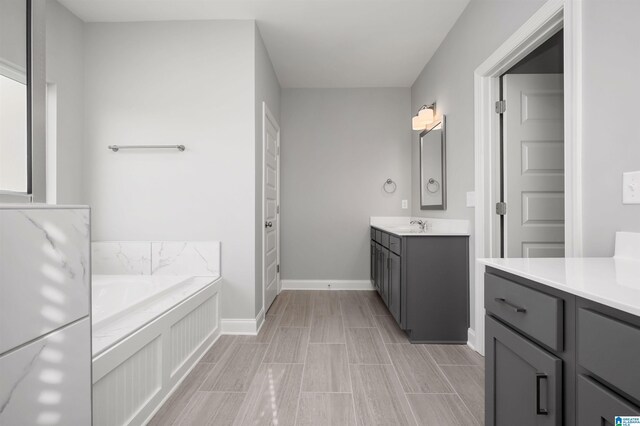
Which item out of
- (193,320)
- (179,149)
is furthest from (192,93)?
(193,320)

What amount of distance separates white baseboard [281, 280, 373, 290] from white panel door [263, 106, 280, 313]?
0.32 meters

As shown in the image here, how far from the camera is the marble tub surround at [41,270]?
752 mm

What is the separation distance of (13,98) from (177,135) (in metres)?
1.90

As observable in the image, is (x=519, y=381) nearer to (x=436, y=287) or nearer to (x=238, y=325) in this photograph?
(x=436, y=287)

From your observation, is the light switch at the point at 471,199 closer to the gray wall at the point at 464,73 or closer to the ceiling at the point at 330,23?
the gray wall at the point at 464,73

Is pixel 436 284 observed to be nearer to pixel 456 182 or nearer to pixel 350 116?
pixel 456 182

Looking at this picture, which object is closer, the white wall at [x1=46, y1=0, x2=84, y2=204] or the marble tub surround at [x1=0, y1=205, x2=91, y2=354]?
the marble tub surround at [x1=0, y1=205, x2=91, y2=354]

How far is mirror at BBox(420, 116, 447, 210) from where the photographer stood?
3.05 meters

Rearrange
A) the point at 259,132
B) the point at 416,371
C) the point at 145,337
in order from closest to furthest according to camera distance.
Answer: the point at 145,337, the point at 416,371, the point at 259,132

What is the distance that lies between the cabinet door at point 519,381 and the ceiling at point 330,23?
2460mm

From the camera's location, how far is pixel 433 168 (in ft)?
10.9

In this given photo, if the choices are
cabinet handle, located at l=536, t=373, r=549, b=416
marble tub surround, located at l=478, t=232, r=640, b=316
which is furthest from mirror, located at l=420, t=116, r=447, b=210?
cabinet handle, located at l=536, t=373, r=549, b=416

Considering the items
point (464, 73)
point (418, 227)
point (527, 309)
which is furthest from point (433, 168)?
point (527, 309)

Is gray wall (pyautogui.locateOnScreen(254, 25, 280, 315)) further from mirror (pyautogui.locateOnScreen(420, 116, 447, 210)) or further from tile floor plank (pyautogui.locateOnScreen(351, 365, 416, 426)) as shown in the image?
mirror (pyautogui.locateOnScreen(420, 116, 447, 210))
